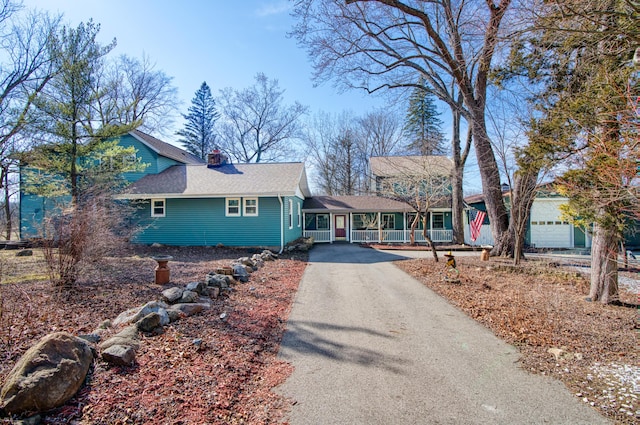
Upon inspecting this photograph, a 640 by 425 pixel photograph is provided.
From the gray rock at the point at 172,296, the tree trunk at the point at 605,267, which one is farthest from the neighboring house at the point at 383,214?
the gray rock at the point at 172,296

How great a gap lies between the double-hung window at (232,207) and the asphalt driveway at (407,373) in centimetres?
949

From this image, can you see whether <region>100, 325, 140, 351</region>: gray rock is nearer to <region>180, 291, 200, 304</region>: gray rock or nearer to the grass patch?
<region>180, 291, 200, 304</region>: gray rock

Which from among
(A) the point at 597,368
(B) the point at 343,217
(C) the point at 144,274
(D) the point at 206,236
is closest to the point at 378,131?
(B) the point at 343,217

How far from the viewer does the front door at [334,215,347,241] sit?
22119 mm

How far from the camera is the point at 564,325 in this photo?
4777 mm

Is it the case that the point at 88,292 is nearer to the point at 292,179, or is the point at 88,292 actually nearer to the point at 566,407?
the point at 566,407

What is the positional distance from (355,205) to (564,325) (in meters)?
16.5

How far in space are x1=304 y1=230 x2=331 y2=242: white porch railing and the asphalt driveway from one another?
556 inches

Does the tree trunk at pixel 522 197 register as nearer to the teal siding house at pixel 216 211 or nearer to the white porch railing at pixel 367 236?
the teal siding house at pixel 216 211

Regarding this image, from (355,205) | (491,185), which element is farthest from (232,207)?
(491,185)

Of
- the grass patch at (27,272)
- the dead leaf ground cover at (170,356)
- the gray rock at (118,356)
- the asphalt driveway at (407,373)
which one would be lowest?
the asphalt driveway at (407,373)

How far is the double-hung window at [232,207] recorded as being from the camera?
14.9 m

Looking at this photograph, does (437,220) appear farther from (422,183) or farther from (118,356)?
(118,356)

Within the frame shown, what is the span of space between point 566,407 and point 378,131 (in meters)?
31.7
